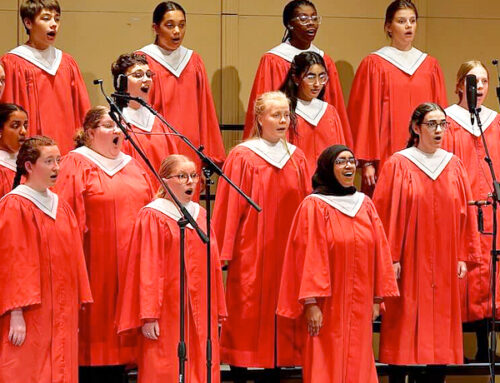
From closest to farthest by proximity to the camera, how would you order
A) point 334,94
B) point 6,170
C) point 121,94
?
1. point 121,94
2. point 6,170
3. point 334,94

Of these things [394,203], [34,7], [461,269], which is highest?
[34,7]

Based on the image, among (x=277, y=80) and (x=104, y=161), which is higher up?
(x=277, y=80)

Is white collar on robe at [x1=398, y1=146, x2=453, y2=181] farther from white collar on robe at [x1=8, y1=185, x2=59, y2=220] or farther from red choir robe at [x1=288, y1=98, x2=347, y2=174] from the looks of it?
white collar on robe at [x1=8, y1=185, x2=59, y2=220]

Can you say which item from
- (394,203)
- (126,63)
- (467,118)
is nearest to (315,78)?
(394,203)

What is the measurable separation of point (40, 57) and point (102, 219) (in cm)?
130

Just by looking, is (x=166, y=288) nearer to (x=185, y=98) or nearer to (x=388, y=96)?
(x=185, y=98)

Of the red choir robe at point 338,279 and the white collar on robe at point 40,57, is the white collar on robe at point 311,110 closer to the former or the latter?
the red choir robe at point 338,279

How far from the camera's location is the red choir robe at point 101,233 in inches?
219

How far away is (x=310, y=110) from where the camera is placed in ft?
21.2

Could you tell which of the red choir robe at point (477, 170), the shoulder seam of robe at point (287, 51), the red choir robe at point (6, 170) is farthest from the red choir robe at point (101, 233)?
the red choir robe at point (477, 170)

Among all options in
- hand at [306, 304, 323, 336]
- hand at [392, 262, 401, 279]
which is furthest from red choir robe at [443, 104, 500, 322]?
hand at [306, 304, 323, 336]

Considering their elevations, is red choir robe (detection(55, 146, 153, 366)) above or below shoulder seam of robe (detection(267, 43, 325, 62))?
below

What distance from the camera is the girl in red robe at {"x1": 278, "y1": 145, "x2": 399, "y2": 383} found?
5.56 meters

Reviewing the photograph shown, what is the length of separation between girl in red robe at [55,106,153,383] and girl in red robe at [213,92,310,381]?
594 millimetres
